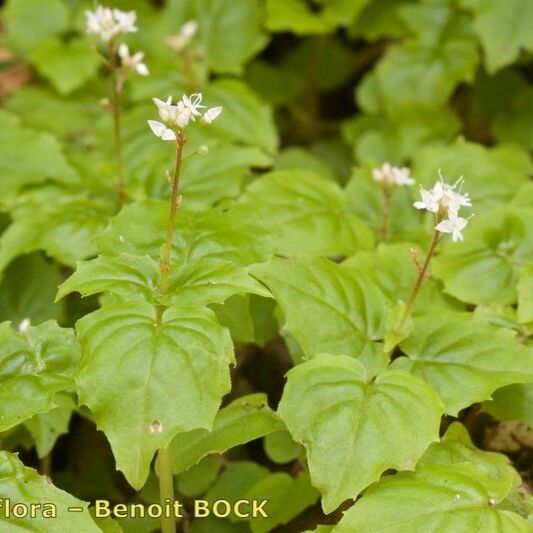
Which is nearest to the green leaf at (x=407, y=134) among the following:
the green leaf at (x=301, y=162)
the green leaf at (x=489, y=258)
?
the green leaf at (x=301, y=162)

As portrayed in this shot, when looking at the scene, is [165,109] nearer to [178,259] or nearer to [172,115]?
[172,115]

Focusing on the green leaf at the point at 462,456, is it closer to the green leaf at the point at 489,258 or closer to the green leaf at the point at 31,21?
the green leaf at the point at 489,258

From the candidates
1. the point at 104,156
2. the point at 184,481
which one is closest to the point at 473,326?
the point at 184,481

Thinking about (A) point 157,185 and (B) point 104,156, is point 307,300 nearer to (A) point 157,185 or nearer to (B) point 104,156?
(A) point 157,185

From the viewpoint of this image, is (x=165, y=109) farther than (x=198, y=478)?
No

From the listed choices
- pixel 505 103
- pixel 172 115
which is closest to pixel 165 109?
pixel 172 115

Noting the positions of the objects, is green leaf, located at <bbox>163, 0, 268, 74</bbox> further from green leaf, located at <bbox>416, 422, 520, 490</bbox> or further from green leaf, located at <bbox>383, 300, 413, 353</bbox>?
green leaf, located at <bbox>416, 422, 520, 490</bbox>
